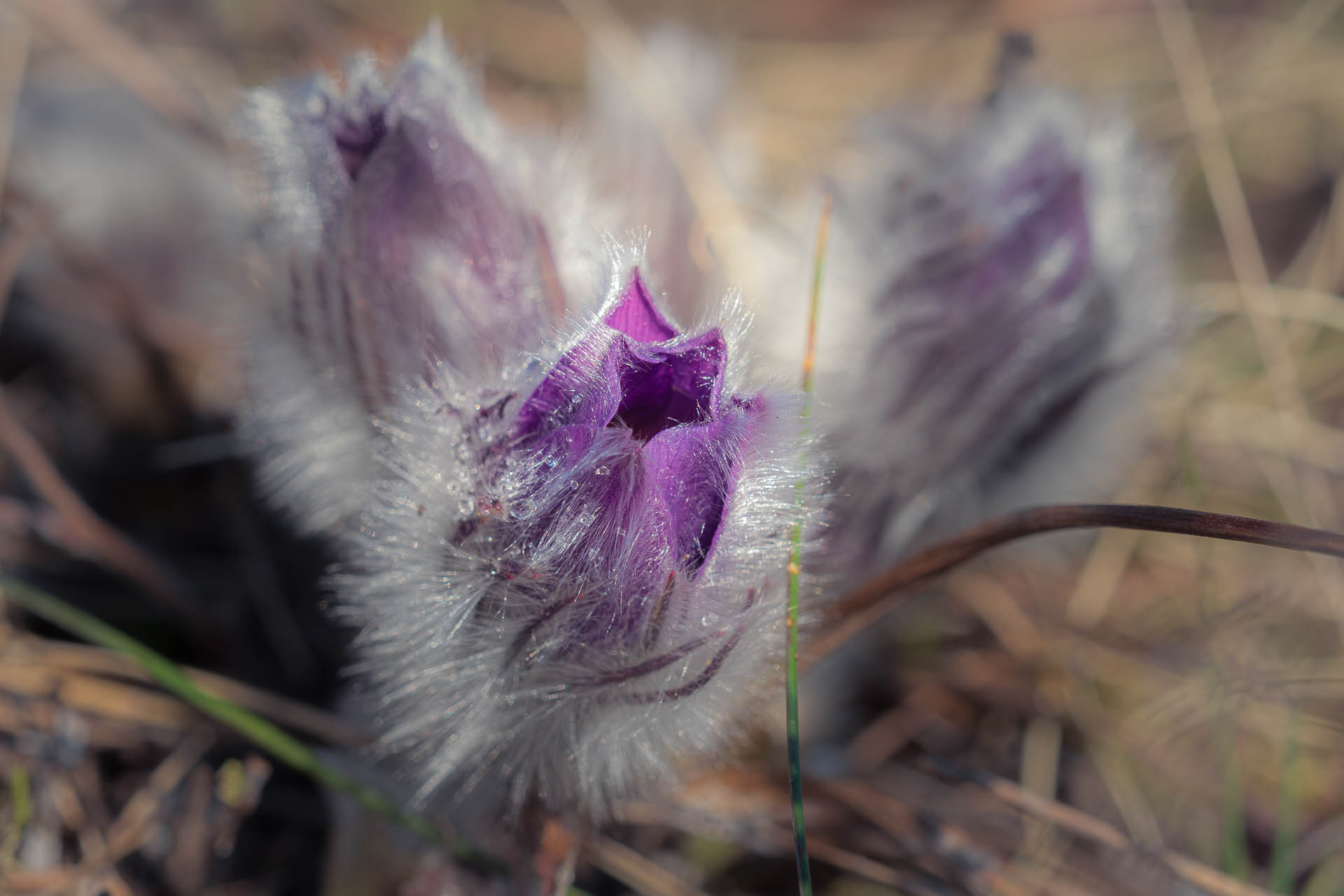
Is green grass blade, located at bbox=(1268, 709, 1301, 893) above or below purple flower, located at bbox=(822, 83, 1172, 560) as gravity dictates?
below

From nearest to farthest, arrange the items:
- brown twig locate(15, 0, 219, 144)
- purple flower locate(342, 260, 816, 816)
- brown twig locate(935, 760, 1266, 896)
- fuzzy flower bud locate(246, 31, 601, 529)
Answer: purple flower locate(342, 260, 816, 816)
fuzzy flower bud locate(246, 31, 601, 529)
brown twig locate(935, 760, 1266, 896)
brown twig locate(15, 0, 219, 144)

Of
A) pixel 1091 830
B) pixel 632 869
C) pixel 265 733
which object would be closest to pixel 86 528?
pixel 265 733

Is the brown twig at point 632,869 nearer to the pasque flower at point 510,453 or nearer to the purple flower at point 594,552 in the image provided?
the pasque flower at point 510,453

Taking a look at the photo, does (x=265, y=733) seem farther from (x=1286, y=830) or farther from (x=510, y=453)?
(x=1286, y=830)

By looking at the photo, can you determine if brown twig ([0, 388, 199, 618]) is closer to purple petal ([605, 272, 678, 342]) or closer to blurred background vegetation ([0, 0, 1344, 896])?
blurred background vegetation ([0, 0, 1344, 896])

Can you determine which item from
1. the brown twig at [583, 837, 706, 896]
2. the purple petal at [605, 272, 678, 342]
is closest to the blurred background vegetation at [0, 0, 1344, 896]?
the brown twig at [583, 837, 706, 896]

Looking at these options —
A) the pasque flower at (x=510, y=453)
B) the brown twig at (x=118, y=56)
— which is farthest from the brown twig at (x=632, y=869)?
the brown twig at (x=118, y=56)
